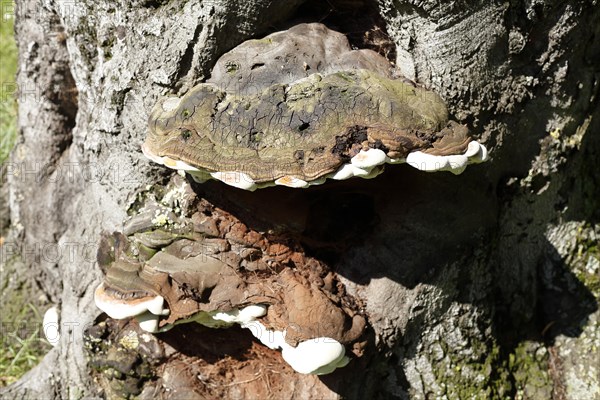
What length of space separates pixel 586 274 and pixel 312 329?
181 centimetres

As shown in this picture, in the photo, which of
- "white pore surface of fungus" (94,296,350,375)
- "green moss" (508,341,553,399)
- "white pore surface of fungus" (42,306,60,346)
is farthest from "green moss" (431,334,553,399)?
"white pore surface of fungus" (42,306,60,346)

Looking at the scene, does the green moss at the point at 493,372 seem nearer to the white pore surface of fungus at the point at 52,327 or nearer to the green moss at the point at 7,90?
the white pore surface of fungus at the point at 52,327

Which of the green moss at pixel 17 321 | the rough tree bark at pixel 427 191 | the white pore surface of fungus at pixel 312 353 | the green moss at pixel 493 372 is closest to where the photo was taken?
the white pore surface of fungus at pixel 312 353

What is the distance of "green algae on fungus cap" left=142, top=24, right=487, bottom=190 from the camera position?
7.42ft

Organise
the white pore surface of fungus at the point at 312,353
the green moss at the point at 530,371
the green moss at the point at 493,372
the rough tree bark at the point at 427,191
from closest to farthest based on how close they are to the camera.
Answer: the white pore surface of fungus at the point at 312,353
the rough tree bark at the point at 427,191
the green moss at the point at 493,372
the green moss at the point at 530,371

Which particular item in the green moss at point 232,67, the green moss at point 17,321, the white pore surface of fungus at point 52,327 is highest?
the green moss at point 232,67

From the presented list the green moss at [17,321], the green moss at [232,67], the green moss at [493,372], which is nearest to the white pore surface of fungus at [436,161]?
the green moss at [232,67]

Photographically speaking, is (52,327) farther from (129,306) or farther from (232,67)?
(232,67)

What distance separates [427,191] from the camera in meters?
2.95

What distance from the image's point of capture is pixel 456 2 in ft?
8.38

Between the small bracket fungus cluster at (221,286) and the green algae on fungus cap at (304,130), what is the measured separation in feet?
1.63

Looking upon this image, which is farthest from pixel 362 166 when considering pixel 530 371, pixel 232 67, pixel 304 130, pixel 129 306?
pixel 530 371

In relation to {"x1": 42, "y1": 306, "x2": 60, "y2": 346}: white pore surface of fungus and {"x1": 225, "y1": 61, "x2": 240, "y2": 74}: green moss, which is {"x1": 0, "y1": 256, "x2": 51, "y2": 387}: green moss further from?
{"x1": 225, "y1": 61, "x2": 240, "y2": 74}: green moss

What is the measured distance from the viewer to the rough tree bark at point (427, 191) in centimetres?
272
